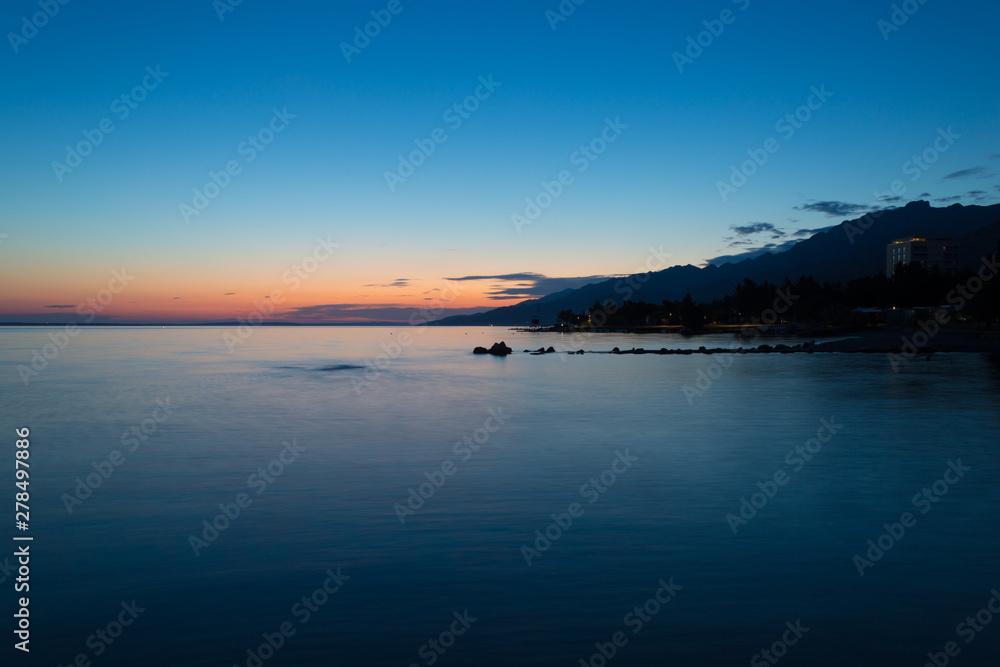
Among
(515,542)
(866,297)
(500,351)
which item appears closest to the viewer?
(515,542)

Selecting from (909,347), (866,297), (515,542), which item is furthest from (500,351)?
(866,297)

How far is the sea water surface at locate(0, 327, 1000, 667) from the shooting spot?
7348 mm

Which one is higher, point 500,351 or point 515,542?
point 515,542

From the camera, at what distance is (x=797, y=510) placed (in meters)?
12.6

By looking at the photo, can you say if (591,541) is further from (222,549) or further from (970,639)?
(222,549)

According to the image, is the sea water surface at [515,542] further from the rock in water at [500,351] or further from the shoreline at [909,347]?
the rock in water at [500,351]

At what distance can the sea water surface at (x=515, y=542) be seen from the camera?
735 centimetres

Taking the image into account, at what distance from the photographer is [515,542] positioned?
1080 cm

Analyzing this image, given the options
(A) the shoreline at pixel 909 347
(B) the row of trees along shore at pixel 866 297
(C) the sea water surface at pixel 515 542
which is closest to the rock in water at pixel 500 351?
(A) the shoreline at pixel 909 347

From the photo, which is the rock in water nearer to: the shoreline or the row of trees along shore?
the shoreline

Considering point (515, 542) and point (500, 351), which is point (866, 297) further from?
point (515, 542)

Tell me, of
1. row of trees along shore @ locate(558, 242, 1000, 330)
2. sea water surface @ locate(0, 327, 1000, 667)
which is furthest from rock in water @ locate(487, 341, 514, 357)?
row of trees along shore @ locate(558, 242, 1000, 330)

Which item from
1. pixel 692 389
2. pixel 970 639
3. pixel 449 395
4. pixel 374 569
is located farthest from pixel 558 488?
pixel 692 389

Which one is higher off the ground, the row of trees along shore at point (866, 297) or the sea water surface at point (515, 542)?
the row of trees along shore at point (866, 297)
